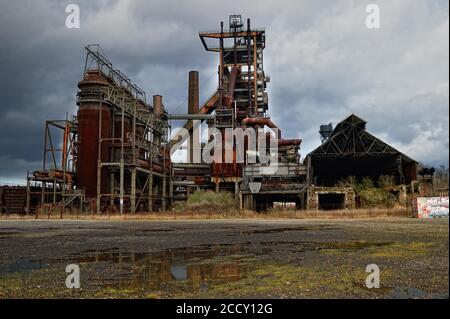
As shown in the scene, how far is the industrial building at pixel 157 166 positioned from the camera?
3975 cm

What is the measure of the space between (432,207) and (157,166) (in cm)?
3065

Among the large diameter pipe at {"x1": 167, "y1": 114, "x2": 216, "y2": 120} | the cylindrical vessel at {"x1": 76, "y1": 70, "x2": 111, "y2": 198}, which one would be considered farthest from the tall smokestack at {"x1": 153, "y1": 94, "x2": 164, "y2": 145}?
the cylindrical vessel at {"x1": 76, "y1": 70, "x2": 111, "y2": 198}

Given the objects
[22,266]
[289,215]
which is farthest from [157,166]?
[22,266]

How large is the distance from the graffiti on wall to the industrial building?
11094 millimetres

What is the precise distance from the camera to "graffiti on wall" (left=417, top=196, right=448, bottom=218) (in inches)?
1091

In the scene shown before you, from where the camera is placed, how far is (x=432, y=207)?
2792 cm

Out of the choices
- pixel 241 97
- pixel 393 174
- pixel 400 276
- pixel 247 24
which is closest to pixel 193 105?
pixel 241 97

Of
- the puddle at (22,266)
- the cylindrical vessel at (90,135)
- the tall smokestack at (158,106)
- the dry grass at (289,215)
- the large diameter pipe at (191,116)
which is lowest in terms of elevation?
the dry grass at (289,215)

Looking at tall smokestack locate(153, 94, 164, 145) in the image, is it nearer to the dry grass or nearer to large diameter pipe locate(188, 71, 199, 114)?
large diameter pipe locate(188, 71, 199, 114)

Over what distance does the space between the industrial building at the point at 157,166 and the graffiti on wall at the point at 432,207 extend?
36.4 ft

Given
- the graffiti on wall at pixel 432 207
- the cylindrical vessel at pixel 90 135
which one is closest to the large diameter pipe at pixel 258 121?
the cylindrical vessel at pixel 90 135

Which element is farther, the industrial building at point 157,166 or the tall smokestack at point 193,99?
the tall smokestack at point 193,99

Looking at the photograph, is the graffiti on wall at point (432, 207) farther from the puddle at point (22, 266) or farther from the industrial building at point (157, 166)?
the puddle at point (22, 266)
